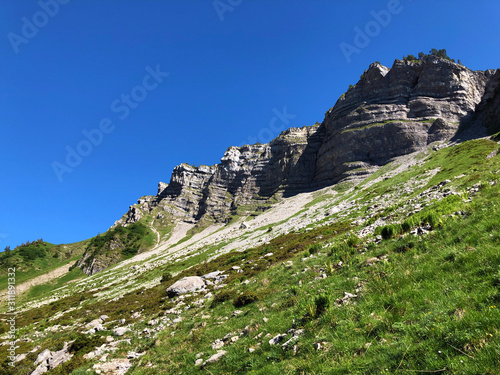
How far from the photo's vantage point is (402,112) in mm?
120812

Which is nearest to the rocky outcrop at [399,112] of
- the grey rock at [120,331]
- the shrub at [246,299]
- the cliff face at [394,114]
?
the cliff face at [394,114]

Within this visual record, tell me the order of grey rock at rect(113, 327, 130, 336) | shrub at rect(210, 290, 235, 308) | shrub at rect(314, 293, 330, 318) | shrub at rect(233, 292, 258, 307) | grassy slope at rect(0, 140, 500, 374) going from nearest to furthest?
grassy slope at rect(0, 140, 500, 374) < shrub at rect(314, 293, 330, 318) < shrub at rect(233, 292, 258, 307) < shrub at rect(210, 290, 235, 308) < grey rock at rect(113, 327, 130, 336)

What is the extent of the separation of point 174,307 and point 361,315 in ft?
62.6

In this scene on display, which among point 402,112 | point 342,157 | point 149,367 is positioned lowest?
point 149,367

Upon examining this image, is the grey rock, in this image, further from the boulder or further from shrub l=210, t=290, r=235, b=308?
shrub l=210, t=290, r=235, b=308

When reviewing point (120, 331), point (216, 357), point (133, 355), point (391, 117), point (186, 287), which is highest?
point (391, 117)

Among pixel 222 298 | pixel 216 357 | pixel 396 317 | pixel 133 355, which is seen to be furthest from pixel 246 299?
pixel 396 317

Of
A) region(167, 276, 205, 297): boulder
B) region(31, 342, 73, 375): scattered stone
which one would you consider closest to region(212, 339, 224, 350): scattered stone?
region(31, 342, 73, 375): scattered stone

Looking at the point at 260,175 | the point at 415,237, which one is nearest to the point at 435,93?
the point at 260,175

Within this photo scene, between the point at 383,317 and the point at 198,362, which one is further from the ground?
the point at 383,317

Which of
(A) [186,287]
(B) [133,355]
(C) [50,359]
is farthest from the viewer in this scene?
(A) [186,287]

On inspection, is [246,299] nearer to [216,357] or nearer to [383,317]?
[216,357]

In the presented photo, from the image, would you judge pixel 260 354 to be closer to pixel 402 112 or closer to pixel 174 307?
pixel 174 307

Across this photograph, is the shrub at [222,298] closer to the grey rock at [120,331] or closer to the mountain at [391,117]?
the grey rock at [120,331]
